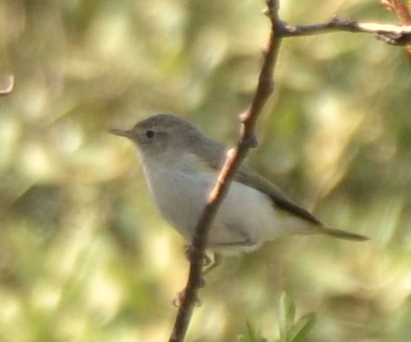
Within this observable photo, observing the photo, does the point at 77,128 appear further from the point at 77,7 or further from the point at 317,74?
the point at 317,74

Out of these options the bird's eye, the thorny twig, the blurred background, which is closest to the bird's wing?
the bird's eye

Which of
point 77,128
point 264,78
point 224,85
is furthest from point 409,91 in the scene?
point 264,78

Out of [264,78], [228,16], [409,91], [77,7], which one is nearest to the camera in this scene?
[264,78]

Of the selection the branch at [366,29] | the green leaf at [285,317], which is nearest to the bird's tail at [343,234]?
the green leaf at [285,317]

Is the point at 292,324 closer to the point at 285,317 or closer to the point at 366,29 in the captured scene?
the point at 285,317

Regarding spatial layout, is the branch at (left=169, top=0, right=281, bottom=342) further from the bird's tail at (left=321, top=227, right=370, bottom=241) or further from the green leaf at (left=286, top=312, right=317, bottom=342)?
the bird's tail at (left=321, top=227, right=370, bottom=241)

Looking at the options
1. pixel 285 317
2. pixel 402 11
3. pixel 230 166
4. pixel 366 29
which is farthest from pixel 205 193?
pixel 366 29

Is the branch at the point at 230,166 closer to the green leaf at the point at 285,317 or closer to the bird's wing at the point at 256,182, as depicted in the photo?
the green leaf at the point at 285,317

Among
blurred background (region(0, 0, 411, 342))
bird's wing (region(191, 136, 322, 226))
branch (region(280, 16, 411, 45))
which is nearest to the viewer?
branch (region(280, 16, 411, 45))
